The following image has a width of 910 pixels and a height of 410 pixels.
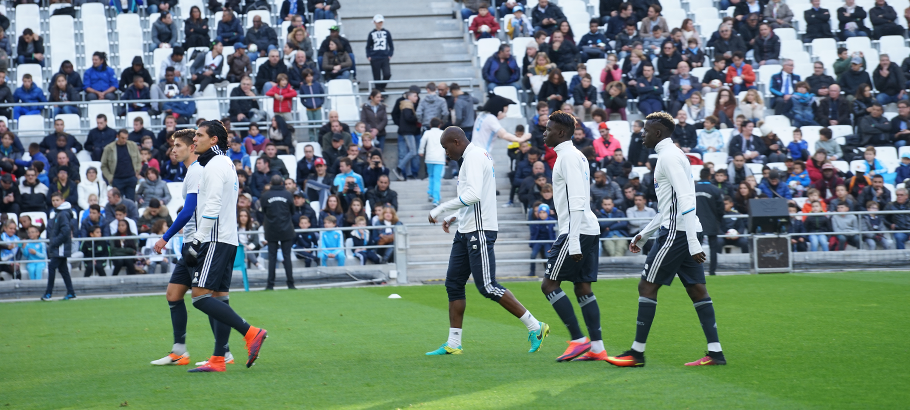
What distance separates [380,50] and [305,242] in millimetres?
6818

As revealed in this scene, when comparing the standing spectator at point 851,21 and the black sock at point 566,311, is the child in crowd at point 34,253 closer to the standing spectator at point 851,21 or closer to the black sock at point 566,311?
the black sock at point 566,311

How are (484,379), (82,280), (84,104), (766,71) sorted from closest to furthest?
(484,379) < (82,280) < (84,104) < (766,71)

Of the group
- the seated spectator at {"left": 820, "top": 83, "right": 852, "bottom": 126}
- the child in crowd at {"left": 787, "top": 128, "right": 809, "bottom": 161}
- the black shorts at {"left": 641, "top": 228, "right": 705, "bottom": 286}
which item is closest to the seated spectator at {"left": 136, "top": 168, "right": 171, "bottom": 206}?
the black shorts at {"left": 641, "top": 228, "right": 705, "bottom": 286}

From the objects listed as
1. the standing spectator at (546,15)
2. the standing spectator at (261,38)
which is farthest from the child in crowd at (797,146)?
the standing spectator at (261,38)

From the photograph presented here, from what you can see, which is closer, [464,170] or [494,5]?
[464,170]

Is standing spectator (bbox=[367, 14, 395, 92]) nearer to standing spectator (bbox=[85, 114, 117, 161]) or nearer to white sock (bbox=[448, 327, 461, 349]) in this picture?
standing spectator (bbox=[85, 114, 117, 161])

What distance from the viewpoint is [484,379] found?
6828 millimetres

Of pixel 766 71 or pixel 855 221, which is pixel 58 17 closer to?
pixel 766 71

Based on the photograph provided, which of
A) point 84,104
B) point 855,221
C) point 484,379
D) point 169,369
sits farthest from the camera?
point 84,104

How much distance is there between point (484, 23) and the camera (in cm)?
2458

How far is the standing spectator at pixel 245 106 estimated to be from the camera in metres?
20.8

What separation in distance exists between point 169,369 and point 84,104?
14959mm

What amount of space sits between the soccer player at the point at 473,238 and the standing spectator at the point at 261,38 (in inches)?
623

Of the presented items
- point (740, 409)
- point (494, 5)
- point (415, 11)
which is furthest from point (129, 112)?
point (740, 409)
